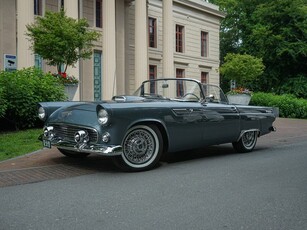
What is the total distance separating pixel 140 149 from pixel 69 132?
44.9 inches

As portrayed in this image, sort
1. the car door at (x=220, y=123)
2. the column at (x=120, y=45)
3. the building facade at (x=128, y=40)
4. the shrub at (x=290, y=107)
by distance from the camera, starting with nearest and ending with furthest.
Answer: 1. the car door at (x=220, y=123)
2. the building facade at (x=128, y=40)
3. the shrub at (x=290, y=107)
4. the column at (x=120, y=45)

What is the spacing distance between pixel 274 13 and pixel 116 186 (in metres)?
31.7

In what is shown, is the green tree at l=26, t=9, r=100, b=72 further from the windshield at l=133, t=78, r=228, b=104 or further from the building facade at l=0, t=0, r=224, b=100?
the windshield at l=133, t=78, r=228, b=104

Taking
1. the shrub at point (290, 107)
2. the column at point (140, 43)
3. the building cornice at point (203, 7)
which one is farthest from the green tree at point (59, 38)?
the building cornice at point (203, 7)

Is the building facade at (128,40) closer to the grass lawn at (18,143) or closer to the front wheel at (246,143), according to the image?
the grass lawn at (18,143)

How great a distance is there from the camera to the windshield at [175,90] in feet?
24.6

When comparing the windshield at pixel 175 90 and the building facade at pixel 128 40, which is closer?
the windshield at pixel 175 90

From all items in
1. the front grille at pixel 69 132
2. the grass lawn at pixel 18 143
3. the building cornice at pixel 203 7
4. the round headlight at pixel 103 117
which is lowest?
the grass lawn at pixel 18 143

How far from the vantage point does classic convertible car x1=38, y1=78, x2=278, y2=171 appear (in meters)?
5.85

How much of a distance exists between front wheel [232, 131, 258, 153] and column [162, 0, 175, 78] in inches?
702

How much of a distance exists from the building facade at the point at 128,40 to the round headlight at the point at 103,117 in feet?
41.3

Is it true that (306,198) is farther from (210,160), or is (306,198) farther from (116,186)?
(210,160)

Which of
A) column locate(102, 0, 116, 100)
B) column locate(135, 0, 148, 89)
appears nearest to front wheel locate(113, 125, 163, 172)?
column locate(102, 0, 116, 100)

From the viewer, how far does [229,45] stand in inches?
1672
